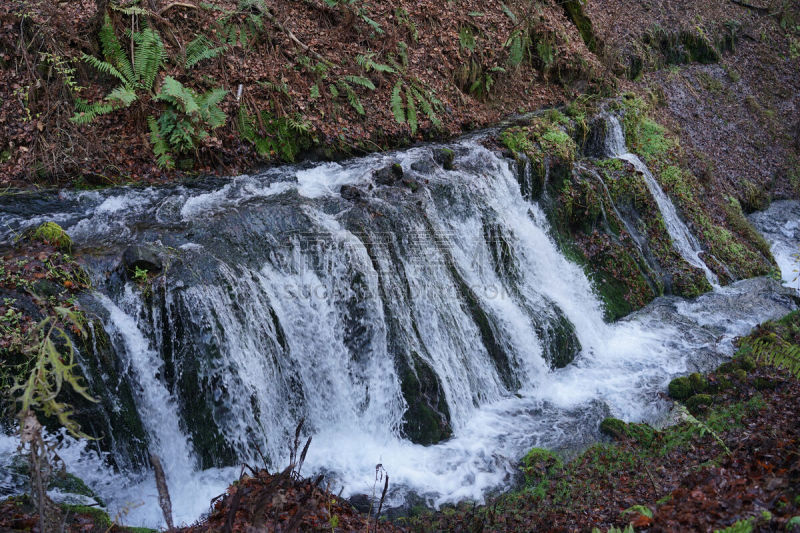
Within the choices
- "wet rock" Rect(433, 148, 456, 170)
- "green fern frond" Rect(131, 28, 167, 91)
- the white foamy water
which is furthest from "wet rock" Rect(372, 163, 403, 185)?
the white foamy water

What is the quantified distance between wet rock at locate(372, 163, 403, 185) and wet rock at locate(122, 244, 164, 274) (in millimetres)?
4111

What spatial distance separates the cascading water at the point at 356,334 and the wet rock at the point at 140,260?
136mm

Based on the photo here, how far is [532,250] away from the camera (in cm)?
1048

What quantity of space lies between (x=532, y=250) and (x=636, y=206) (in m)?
3.59

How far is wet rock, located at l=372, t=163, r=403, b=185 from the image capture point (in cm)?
958

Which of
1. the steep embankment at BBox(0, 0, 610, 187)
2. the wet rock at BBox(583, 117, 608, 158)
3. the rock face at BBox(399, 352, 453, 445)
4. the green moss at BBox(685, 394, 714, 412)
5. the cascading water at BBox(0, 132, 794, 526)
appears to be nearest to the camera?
the cascading water at BBox(0, 132, 794, 526)

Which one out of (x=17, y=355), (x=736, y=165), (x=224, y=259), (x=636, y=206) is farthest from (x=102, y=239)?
(x=736, y=165)

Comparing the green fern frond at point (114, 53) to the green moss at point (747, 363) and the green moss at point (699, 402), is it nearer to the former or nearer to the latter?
the green moss at point (699, 402)

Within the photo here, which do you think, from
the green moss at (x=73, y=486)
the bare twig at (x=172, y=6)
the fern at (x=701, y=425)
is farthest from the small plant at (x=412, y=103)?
the green moss at (x=73, y=486)

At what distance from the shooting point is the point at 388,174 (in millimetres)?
9617

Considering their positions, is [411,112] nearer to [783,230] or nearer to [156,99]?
[156,99]

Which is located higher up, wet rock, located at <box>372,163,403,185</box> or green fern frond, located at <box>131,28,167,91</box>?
green fern frond, located at <box>131,28,167,91</box>

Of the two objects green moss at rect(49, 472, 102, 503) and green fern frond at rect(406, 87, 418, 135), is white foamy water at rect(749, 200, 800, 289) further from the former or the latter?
green moss at rect(49, 472, 102, 503)

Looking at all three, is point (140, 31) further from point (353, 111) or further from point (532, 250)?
point (532, 250)
